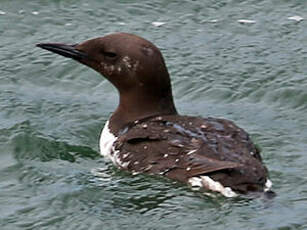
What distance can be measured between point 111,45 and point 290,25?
3.33 m

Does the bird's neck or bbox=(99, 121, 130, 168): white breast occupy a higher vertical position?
the bird's neck

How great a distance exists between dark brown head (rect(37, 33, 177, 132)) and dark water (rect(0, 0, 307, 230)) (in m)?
0.50

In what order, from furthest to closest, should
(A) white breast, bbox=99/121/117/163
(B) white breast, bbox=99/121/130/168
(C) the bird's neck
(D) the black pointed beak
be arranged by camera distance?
(D) the black pointed beak
(C) the bird's neck
(A) white breast, bbox=99/121/117/163
(B) white breast, bbox=99/121/130/168

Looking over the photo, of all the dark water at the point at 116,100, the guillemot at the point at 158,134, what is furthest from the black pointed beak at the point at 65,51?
the dark water at the point at 116,100

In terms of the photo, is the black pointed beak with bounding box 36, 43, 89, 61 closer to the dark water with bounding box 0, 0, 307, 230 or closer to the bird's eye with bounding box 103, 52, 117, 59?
the bird's eye with bounding box 103, 52, 117, 59

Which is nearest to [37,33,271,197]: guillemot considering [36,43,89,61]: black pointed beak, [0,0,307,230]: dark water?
[36,43,89,61]: black pointed beak

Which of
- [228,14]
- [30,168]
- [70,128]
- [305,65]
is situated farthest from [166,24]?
[30,168]

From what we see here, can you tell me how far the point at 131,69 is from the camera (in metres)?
9.23

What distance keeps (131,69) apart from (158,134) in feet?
2.55

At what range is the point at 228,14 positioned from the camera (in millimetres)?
12477

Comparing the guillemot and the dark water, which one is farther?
the guillemot

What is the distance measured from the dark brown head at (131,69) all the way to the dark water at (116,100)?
0.50 metres

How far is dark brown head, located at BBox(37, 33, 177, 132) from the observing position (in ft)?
30.0

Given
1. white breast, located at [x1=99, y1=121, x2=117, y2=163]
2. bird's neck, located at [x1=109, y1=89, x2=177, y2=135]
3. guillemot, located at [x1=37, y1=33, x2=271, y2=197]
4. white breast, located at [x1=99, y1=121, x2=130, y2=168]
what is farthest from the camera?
bird's neck, located at [x1=109, y1=89, x2=177, y2=135]
